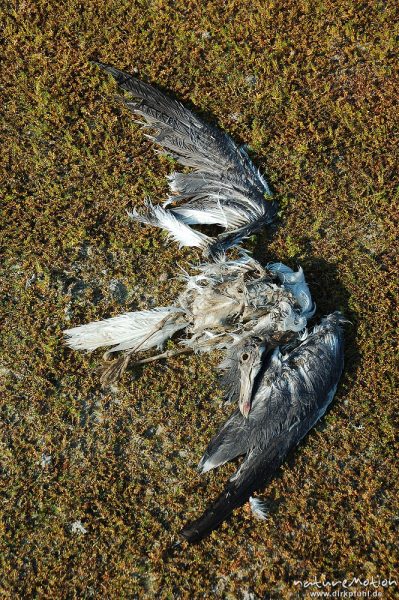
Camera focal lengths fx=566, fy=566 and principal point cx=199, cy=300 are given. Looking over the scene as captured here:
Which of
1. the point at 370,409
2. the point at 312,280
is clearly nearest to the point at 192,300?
the point at 312,280

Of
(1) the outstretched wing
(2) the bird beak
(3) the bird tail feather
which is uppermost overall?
(1) the outstretched wing

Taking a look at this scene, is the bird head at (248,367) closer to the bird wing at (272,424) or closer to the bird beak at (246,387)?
the bird beak at (246,387)

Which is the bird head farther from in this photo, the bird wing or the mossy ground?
the mossy ground

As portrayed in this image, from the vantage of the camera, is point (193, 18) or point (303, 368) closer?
point (303, 368)

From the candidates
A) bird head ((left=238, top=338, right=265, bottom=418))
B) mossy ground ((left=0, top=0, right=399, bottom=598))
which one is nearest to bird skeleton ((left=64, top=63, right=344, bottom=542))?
bird head ((left=238, top=338, right=265, bottom=418))

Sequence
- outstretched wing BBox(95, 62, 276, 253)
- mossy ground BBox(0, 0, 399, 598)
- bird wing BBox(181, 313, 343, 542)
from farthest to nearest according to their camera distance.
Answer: outstretched wing BBox(95, 62, 276, 253) < mossy ground BBox(0, 0, 399, 598) < bird wing BBox(181, 313, 343, 542)

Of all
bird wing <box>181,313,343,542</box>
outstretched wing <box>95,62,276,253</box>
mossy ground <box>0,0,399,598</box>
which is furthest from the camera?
outstretched wing <box>95,62,276,253</box>

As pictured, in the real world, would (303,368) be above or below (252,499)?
above

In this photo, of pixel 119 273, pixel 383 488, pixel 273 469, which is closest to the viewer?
pixel 273 469

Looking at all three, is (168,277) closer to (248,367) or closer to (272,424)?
(248,367)

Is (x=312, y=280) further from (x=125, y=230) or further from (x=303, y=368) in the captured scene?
(x=125, y=230)
